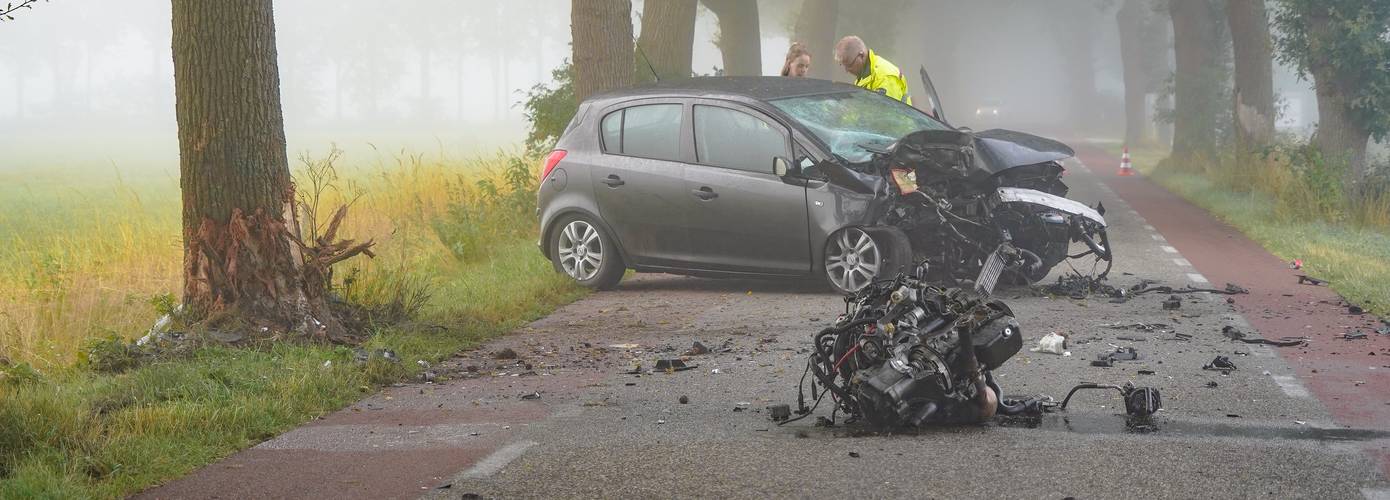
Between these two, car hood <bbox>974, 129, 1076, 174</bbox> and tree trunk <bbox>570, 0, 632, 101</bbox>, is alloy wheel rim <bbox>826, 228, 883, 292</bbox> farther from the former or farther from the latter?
tree trunk <bbox>570, 0, 632, 101</bbox>

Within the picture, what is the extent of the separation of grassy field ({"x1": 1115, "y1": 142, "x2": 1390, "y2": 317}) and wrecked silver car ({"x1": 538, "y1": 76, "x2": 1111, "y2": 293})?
228 cm

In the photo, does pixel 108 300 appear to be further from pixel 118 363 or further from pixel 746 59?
pixel 746 59

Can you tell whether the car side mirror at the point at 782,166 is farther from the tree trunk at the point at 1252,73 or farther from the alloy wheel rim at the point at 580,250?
the tree trunk at the point at 1252,73

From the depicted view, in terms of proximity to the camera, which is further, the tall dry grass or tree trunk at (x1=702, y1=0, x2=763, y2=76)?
tree trunk at (x1=702, y1=0, x2=763, y2=76)

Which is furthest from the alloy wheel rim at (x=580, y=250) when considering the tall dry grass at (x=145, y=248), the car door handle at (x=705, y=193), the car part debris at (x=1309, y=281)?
the car part debris at (x=1309, y=281)

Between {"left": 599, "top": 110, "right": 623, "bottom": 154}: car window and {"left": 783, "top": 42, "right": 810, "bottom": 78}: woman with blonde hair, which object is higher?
{"left": 783, "top": 42, "right": 810, "bottom": 78}: woman with blonde hair

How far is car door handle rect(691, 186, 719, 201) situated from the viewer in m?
12.1

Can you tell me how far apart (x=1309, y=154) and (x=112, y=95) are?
106651 millimetres

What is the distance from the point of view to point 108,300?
41.1 ft

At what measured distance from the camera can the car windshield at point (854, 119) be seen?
11953 mm

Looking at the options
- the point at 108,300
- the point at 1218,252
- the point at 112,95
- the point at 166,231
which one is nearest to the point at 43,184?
the point at 166,231

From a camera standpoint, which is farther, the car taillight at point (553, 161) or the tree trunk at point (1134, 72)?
the tree trunk at point (1134, 72)

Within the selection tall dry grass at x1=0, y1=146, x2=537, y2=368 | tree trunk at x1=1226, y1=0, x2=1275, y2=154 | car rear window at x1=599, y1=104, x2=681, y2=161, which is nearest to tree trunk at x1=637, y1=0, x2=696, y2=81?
tall dry grass at x1=0, y1=146, x2=537, y2=368

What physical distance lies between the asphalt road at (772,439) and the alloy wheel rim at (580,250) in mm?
3088
